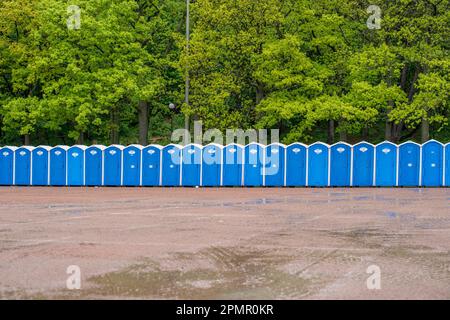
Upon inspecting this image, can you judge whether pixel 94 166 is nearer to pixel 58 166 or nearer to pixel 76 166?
pixel 76 166

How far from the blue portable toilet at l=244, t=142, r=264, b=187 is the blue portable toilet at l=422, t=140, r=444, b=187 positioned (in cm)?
628

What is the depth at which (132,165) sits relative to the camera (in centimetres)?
2897

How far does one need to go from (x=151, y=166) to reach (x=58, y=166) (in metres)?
4.14

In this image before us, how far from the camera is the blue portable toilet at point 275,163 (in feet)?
91.8

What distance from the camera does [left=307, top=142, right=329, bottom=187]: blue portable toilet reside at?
27781mm

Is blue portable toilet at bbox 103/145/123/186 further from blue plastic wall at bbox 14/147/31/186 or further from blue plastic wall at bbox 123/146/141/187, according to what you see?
blue plastic wall at bbox 14/147/31/186

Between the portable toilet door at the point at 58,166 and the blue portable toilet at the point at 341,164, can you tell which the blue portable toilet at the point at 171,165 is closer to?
the portable toilet door at the point at 58,166

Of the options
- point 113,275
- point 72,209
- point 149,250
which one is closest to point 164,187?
point 72,209

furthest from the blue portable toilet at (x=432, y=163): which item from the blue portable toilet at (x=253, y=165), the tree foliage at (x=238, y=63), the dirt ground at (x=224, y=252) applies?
the dirt ground at (x=224, y=252)

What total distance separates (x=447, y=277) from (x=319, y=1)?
28.1 metres

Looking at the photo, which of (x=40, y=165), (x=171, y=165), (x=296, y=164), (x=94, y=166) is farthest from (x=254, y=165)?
(x=40, y=165)

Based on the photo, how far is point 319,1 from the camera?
111 feet

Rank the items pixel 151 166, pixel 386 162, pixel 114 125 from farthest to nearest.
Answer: pixel 114 125
pixel 151 166
pixel 386 162

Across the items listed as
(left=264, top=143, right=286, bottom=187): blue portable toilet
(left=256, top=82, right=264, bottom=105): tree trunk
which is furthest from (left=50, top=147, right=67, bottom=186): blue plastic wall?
(left=256, top=82, right=264, bottom=105): tree trunk
